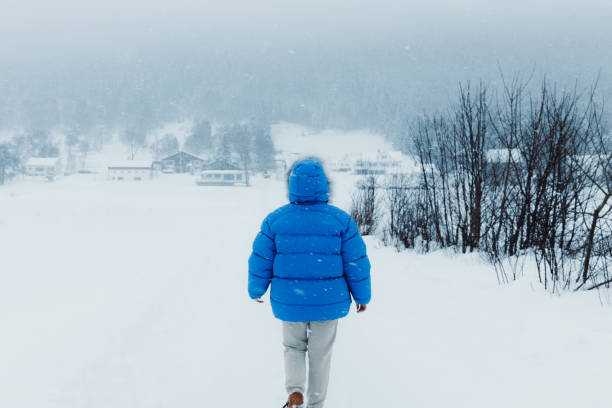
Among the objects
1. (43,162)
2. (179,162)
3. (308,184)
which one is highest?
(43,162)

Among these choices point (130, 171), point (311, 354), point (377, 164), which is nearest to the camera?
point (311, 354)

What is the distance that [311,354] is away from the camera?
2.36 m

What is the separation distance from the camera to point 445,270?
21.1ft

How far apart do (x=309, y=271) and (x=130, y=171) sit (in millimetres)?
71202

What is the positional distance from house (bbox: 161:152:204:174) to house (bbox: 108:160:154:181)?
7.82 meters

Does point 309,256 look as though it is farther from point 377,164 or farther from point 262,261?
point 377,164

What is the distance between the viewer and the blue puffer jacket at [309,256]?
2.24 metres

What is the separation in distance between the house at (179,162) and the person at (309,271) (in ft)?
244

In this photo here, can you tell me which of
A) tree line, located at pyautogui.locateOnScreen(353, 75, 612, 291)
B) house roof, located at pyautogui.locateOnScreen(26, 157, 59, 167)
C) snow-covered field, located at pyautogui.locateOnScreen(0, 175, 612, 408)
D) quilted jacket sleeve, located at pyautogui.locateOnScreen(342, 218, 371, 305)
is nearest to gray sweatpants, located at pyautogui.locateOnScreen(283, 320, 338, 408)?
quilted jacket sleeve, located at pyautogui.locateOnScreen(342, 218, 371, 305)

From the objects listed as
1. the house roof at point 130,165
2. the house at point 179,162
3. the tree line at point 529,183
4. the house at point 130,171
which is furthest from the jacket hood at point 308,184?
the house at point 179,162

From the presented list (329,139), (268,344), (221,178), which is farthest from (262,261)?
(329,139)

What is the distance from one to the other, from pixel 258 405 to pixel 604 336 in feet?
10.6

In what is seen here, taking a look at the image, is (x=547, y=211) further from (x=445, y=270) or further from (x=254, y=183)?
(x=254, y=183)

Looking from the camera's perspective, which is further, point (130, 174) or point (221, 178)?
point (130, 174)
